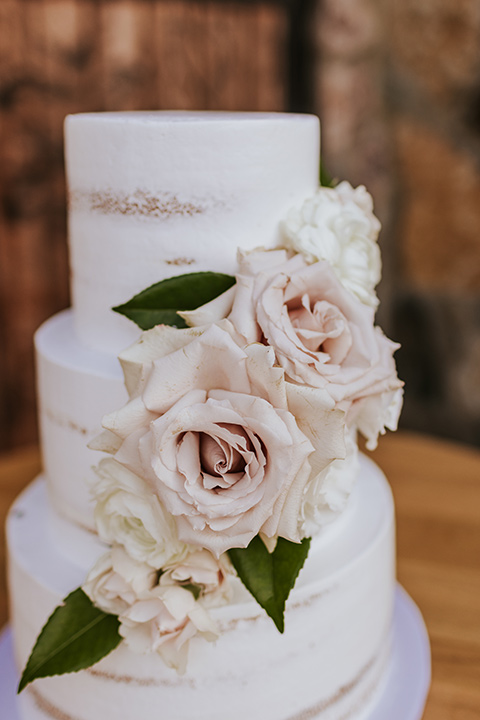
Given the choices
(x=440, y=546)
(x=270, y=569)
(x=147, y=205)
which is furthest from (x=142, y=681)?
(x=440, y=546)

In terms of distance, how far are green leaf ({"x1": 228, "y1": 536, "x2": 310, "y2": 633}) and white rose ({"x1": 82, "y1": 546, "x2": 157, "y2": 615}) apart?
0.26 ft

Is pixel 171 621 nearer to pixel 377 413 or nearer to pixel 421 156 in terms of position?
pixel 377 413

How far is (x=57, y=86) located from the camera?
1.49 metres

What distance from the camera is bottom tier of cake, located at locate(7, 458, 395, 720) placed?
659 millimetres

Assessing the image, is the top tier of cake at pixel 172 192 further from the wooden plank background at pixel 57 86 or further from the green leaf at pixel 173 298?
the wooden plank background at pixel 57 86

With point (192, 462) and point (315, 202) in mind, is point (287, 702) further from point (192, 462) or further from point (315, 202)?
point (315, 202)

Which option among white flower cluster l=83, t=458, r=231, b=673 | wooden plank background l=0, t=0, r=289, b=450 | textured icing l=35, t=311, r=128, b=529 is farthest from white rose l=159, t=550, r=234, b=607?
wooden plank background l=0, t=0, r=289, b=450

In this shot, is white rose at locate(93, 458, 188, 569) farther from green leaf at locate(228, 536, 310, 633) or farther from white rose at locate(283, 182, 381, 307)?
white rose at locate(283, 182, 381, 307)

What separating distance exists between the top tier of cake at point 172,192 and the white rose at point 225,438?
0.14 m

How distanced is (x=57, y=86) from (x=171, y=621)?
1.24 m

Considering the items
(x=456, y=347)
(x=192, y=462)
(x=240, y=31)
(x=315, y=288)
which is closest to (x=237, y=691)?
(x=192, y=462)

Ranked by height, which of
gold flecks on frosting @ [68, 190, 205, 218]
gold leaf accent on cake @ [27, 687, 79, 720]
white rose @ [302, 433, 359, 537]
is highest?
gold flecks on frosting @ [68, 190, 205, 218]

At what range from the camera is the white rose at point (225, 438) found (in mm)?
514

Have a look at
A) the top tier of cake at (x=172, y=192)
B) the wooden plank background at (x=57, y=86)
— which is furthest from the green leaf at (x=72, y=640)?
the wooden plank background at (x=57, y=86)
